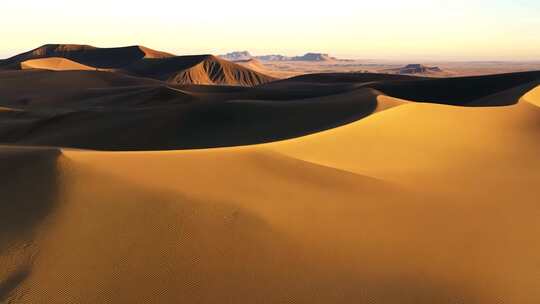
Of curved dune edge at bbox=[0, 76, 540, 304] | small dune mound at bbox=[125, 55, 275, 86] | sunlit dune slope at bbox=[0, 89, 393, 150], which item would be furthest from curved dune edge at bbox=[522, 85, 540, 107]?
small dune mound at bbox=[125, 55, 275, 86]

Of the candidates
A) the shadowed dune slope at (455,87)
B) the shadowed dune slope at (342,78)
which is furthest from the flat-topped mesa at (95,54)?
the shadowed dune slope at (455,87)

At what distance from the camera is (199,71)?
327 ft

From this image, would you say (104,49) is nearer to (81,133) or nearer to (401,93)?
(401,93)

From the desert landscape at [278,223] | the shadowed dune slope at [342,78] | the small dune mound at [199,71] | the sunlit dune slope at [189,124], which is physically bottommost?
the small dune mound at [199,71]

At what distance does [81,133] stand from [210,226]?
17.0 m

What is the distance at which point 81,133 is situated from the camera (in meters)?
21.6

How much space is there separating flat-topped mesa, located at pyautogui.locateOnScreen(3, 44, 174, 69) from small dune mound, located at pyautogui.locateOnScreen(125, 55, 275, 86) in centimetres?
1480

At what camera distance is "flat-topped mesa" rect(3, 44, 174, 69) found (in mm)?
123438

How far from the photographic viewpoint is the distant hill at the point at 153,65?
89869 millimetres

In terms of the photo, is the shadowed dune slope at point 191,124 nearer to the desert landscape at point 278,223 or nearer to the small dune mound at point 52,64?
the desert landscape at point 278,223

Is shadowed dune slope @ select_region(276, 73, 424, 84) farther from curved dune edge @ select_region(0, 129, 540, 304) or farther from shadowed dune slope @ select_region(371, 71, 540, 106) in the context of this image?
curved dune edge @ select_region(0, 129, 540, 304)

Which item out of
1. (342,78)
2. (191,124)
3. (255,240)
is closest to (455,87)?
(342,78)

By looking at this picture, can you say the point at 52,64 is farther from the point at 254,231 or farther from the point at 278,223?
the point at 254,231

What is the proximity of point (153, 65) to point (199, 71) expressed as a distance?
1435 cm
